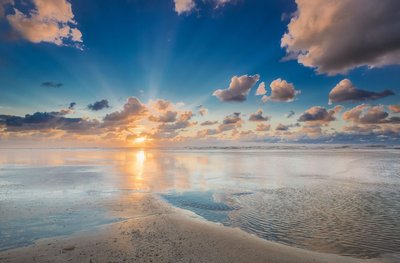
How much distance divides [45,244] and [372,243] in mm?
12470

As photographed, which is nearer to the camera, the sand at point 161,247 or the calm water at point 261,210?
the sand at point 161,247

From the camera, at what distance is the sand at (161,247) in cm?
862

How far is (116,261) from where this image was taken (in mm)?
8344

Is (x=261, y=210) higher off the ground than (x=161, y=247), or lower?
lower

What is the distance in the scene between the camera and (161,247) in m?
9.48

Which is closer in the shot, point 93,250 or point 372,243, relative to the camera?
point 93,250

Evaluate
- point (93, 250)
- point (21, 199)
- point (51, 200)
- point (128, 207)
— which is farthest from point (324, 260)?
point (21, 199)

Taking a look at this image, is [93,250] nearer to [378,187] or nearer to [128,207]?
[128,207]

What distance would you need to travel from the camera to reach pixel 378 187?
22.4m

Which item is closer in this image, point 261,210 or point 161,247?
point 161,247

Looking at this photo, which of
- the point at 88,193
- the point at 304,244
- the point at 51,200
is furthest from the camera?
the point at 88,193

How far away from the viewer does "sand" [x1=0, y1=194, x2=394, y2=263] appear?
28.3ft

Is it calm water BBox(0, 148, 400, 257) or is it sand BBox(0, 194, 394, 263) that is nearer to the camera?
sand BBox(0, 194, 394, 263)

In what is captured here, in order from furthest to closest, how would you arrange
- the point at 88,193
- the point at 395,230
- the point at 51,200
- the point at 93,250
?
the point at 88,193, the point at 51,200, the point at 395,230, the point at 93,250
